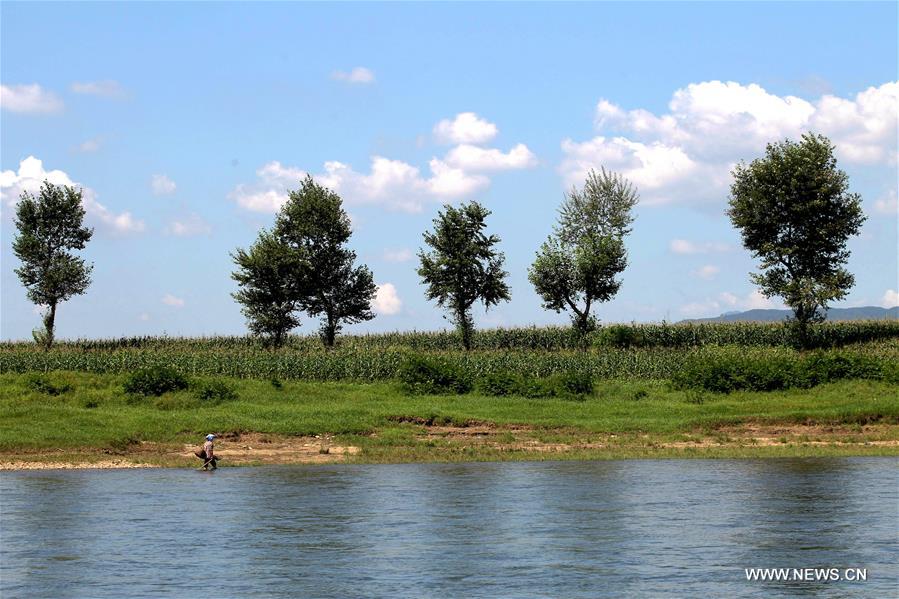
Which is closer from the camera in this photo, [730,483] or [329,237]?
[730,483]

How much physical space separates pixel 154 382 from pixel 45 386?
6023mm

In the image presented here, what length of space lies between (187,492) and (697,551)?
687 inches

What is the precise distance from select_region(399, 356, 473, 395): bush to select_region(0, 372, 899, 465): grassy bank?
4.40 feet

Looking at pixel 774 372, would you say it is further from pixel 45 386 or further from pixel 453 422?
pixel 45 386

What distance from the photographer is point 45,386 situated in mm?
56969

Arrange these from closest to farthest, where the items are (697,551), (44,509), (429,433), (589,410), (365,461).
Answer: (697,551)
(44,509)
(365,461)
(429,433)
(589,410)

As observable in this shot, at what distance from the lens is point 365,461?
44.7 m

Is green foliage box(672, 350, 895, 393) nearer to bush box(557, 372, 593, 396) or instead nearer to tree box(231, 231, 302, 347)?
bush box(557, 372, 593, 396)

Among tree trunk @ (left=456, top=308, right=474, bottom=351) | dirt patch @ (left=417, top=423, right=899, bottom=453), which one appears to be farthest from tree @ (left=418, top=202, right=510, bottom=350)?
dirt patch @ (left=417, top=423, right=899, bottom=453)

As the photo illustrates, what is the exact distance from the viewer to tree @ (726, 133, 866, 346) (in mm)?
82938

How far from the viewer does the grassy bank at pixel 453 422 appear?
46.0 metres

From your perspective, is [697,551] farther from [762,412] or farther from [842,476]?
[762,412]

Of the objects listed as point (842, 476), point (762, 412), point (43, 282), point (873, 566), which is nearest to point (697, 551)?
point (873, 566)

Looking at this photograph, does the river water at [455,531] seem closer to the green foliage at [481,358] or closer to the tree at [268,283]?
the green foliage at [481,358]
